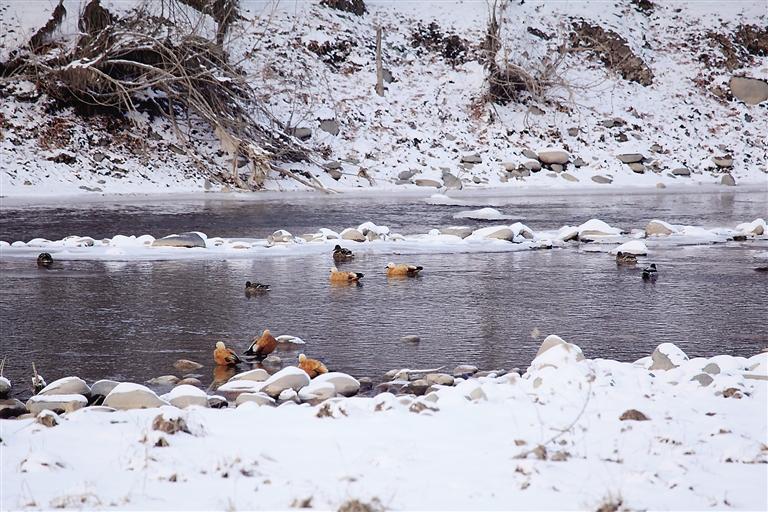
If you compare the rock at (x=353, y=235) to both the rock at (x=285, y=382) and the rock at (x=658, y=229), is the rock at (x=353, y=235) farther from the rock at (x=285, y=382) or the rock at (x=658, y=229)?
the rock at (x=285, y=382)

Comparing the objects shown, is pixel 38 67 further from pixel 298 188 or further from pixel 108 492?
pixel 108 492

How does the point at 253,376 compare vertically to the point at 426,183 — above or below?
below

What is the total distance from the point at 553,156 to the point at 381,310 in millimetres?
18424

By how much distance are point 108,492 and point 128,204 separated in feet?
52.5

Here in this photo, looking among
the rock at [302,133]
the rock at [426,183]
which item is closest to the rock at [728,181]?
the rock at [426,183]

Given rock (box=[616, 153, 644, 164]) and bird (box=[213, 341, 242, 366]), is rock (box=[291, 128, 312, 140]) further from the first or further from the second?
bird (box=[213, 341, 242, 366])

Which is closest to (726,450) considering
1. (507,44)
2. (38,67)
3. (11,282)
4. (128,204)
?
(11,282)

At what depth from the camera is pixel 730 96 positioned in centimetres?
3194

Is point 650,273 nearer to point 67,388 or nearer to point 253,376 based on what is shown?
point 253,376

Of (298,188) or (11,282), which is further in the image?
(298,188)

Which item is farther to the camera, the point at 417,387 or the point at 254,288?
the point at 254,288

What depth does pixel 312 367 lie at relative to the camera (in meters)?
6.03

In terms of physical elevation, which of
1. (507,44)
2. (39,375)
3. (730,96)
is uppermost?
(507,44)

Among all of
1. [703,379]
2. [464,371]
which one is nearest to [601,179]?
[464,371]
